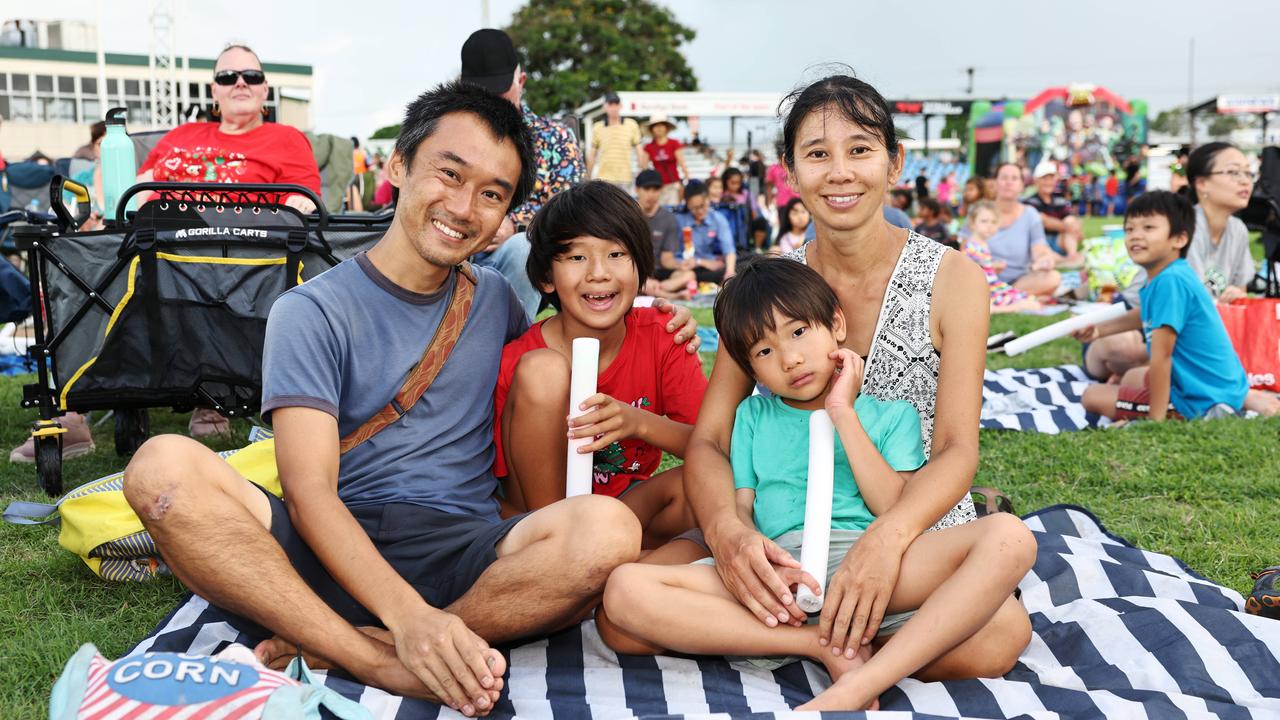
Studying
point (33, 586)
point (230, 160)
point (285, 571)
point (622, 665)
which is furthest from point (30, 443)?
point (622, 665)

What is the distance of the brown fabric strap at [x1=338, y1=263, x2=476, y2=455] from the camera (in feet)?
8.73

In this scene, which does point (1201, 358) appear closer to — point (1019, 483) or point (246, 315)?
point (1019, 483)

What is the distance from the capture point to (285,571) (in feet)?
7.75

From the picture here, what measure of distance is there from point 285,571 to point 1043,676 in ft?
5.88

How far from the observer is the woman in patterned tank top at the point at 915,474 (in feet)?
7.57

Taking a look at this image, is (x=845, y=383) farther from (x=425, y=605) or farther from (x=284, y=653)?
(x=284, y=653)

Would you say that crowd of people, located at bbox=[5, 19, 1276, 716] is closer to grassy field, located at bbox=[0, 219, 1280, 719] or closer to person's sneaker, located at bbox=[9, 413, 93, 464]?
grassy field, located at bbox=[0, 219, 1280, 719]

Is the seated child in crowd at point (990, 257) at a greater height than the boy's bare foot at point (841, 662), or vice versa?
the seated child in crowd at point (990, 257)

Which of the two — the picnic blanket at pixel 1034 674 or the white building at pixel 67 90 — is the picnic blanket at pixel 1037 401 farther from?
the white building at pixel 67 90

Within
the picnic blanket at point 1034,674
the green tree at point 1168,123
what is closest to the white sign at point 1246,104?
the picnic blanket at point 1034,674

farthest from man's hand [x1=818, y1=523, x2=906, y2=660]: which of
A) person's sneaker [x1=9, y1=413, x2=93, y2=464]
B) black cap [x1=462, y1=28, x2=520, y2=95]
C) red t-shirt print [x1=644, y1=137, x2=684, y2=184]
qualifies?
red t-shirt print [x1=644, y1=137, x2=684, y2=184]

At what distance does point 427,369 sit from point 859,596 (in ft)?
4.01

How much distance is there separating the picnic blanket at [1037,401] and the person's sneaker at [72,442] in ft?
14.1

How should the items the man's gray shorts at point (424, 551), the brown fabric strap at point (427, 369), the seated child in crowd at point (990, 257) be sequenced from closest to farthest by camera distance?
the man's gray shorts at point (424, 551) → the brown fabric strap at point (427, 369) → the seated child in crowd at point (990, 257)
